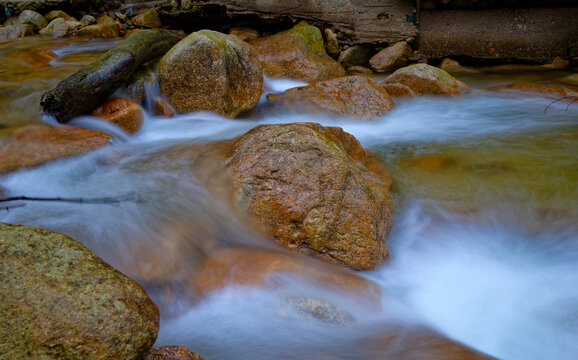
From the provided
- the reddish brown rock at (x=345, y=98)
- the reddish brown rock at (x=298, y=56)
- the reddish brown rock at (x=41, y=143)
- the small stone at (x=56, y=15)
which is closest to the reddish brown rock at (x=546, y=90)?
the reddish brown rock at (x=345, y=98)

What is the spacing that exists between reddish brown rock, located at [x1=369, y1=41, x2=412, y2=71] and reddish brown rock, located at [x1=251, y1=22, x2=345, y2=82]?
942 mm

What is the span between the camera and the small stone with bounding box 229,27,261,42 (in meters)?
9.39

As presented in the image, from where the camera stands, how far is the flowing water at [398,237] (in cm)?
264

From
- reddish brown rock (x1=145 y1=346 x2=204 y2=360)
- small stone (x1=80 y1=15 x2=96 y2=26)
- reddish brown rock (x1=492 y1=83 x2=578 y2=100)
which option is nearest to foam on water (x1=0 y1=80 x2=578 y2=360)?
reddish brown rock (x1=145 y1=346 x2=204 y2=360)

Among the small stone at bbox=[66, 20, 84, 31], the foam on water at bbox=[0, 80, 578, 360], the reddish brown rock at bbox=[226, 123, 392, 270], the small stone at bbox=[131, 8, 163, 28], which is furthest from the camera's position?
the small stone at bbox=[66, 20, 84, 31]

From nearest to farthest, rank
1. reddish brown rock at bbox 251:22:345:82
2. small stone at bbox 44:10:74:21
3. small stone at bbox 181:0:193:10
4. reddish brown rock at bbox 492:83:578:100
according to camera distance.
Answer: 1. reddish brown rock at bbox 492:83:578:100
2. reddish brown rock at bbox 251:22:345:82
3. small stone at bbox 181:0:193:10
4. small stone at bbox 44:10:74:21

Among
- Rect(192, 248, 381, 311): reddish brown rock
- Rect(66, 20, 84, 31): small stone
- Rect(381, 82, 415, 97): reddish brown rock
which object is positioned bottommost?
Rect(192, 248, 381, 311): reddish brown rock

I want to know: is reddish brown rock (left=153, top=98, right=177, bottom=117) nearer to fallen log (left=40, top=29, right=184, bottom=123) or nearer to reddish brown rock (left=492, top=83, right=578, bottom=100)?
fallen log (left=40, top=29, right=184, bottom=123)

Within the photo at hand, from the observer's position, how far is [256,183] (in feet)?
10.8

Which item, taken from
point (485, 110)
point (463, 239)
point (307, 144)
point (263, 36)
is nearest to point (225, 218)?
point (307, 144)

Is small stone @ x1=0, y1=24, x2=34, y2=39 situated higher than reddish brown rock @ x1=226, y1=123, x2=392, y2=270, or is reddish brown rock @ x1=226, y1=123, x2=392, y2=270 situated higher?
small stone @ x1=0, y1=24, x2=34, y2=39

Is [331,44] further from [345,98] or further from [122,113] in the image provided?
[122,113]

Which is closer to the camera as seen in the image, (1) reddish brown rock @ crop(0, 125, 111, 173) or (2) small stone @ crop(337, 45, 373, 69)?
(1) reddish brown rock @ crop(0, 125, 111, 173)

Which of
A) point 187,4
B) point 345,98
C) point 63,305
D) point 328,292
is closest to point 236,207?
point 328,292
